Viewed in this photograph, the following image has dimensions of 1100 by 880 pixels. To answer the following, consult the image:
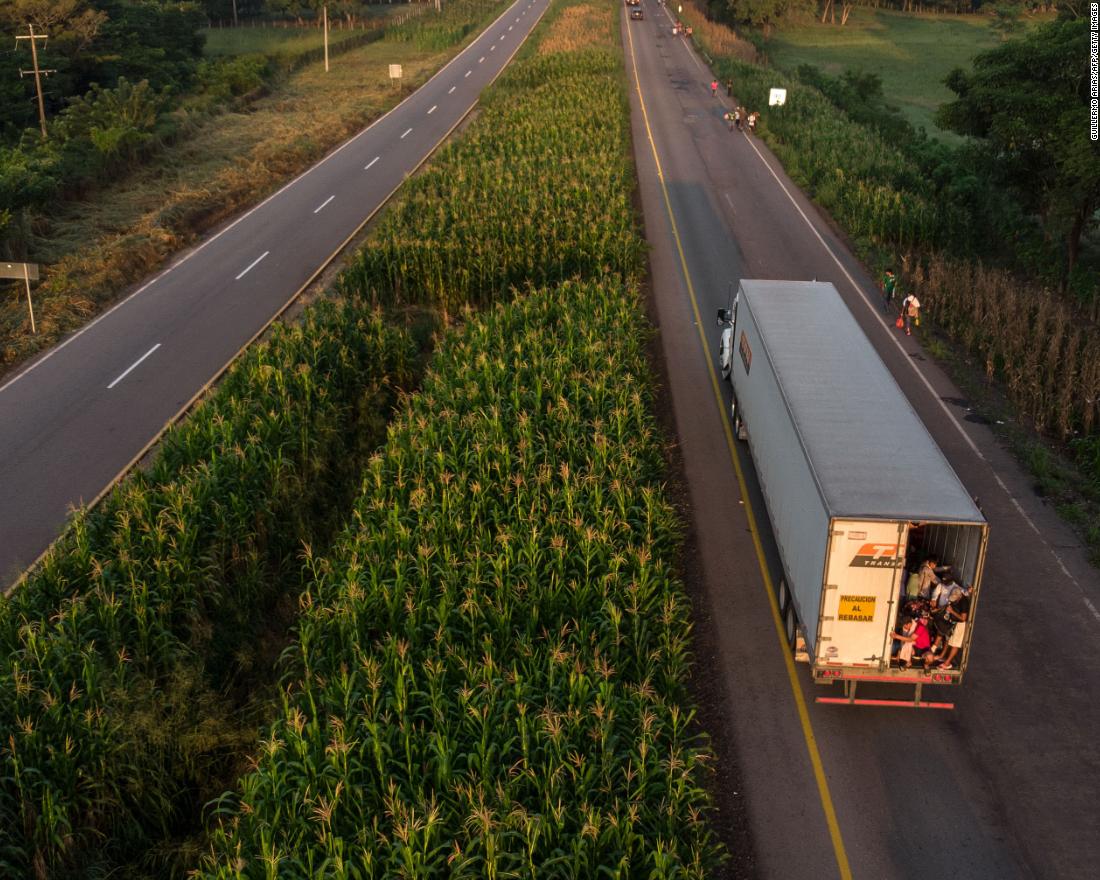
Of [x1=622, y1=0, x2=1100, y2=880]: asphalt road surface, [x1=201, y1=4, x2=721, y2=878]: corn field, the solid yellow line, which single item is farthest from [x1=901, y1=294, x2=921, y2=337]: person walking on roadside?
[x1=201, y1=4, x2=721, y2=878]: corn field

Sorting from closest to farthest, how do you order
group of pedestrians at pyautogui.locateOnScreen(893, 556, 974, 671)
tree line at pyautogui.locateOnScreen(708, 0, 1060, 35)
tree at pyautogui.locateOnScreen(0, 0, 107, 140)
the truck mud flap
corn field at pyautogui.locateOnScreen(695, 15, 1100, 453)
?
group of pedestrians at pyautogui.locateOnScreen(893, 556, 974, 671) < the truck mud flap < corn field at pyautogui.locateOnScreen(695, 15, 1100, 453) < tree at pyautogui.locateOnScreen(0, 0, 107, 140) < tree line at pyautogui.locateOnScreen(708, 0, 1060, 35)

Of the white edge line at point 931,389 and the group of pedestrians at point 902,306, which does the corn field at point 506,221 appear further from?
the group of pedestrians at point 902,306

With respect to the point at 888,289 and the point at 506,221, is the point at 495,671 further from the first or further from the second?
the point at 506,221

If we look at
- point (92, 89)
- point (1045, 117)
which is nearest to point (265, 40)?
point (92, 89)

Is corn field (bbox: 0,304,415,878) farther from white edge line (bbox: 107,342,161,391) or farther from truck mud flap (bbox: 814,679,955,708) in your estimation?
truck mud flap (bbox: 814,679,955,708)

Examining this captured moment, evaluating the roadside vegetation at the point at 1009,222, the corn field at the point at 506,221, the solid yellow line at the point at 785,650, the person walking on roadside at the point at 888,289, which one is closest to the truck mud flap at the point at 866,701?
the solid yellow line at the point at 785,650
